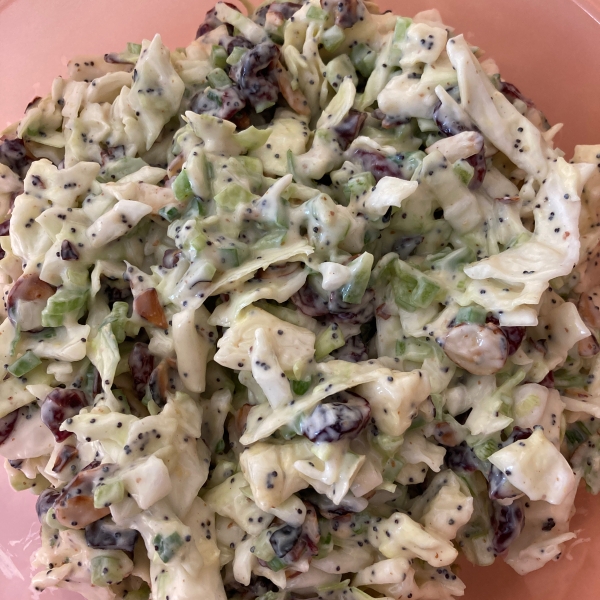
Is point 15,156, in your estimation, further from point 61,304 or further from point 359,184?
point 359,184

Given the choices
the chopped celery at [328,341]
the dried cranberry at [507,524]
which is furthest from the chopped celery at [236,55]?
the dried cranberry at [507,524]

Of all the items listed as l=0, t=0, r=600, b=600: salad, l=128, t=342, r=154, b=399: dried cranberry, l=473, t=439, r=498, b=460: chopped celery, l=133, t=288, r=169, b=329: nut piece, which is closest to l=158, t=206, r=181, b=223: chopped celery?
l=0, t=0, r=600, b=600: salad

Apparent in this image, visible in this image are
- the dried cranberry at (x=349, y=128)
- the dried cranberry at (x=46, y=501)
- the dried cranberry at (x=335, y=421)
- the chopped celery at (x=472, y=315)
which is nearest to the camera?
the dried cranberry at (x=335, y=421)

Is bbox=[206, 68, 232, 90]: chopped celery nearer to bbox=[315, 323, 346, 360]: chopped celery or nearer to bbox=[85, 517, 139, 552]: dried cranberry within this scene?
bbox=[315, 323, 346, 360]: chopped celery

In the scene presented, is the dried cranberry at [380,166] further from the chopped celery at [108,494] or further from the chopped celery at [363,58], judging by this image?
the chopped celery at [108,494]

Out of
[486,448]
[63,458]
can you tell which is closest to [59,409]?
[63,458]

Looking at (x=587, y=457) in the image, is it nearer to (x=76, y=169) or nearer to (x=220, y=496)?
(x=220, y=496)

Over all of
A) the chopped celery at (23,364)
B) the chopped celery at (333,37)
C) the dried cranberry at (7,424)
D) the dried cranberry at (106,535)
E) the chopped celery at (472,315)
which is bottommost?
the dried cranberry at (106,535)

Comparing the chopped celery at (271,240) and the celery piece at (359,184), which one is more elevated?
the celery piece at (359,184)
